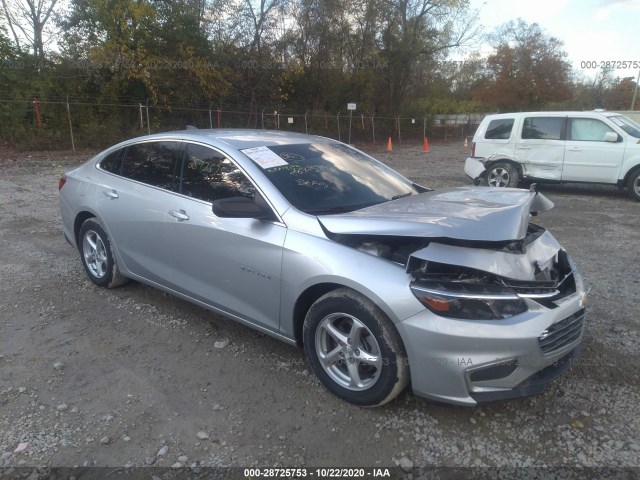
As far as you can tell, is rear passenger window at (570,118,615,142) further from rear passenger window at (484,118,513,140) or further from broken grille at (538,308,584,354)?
broken grille at (538,308,584,354)

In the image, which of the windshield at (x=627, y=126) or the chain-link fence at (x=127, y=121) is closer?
the windshield at (x=627, y=126)

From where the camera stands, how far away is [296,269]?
3066 millimetres

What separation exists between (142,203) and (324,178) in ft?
5.23

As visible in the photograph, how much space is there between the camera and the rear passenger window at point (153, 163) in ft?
13.3

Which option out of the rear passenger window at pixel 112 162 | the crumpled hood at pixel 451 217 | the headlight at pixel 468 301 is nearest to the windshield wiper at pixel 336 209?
the crumpled hood at pixel 451 217

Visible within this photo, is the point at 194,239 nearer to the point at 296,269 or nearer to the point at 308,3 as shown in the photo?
the point at 296,269

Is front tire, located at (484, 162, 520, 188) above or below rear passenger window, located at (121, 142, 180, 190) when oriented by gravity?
below

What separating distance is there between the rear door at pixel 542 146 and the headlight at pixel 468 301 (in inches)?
344

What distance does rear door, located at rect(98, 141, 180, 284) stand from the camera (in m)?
4.01

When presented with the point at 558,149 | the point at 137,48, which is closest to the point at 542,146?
the point at 558,149

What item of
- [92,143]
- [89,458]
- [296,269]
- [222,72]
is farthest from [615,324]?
[222,72]

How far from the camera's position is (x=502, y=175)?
1092 cm

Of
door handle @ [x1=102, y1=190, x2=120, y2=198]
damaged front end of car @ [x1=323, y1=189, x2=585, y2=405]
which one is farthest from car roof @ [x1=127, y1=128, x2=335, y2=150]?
damaged front end of car @ [x1=323, y1=189, x2=585, y2=405]

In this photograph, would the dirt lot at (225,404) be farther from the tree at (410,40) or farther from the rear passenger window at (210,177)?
the tree at (410,40)
